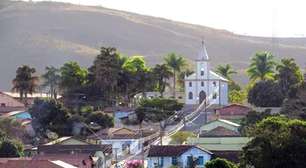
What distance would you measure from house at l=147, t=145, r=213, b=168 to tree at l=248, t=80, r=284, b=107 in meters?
18.3

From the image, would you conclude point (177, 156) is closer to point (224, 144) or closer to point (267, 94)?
point (224, 144)

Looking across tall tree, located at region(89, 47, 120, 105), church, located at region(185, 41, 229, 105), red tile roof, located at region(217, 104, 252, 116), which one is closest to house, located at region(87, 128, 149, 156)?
red tile roof, located at region(217, 104, 252, 116)

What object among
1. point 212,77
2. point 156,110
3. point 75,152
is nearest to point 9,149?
point 75,152

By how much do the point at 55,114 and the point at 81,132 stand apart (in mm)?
2124

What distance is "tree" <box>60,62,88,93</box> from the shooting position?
83875 millimetres

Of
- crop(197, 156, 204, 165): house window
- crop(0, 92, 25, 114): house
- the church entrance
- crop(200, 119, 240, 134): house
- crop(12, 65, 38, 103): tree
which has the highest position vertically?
crop(12, 65, 38, 103): tree

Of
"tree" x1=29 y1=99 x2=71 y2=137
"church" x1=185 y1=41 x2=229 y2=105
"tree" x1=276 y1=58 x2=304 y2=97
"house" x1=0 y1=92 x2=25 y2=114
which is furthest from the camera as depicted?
"church" x1=185 y1=41 x2=229 y2=105

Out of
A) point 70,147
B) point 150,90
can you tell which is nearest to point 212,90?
point 150,90

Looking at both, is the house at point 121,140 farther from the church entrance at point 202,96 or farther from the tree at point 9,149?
the church entrance at point 202,96

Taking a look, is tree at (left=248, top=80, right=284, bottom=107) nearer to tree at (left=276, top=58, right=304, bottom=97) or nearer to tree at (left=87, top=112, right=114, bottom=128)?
tree at (left=276, top=58, right=304, bottom=97)

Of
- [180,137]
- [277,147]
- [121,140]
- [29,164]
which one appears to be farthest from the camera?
[121,140]

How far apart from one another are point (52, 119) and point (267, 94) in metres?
14.8

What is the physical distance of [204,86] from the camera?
3649 inches

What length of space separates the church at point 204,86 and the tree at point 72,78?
397 inches
